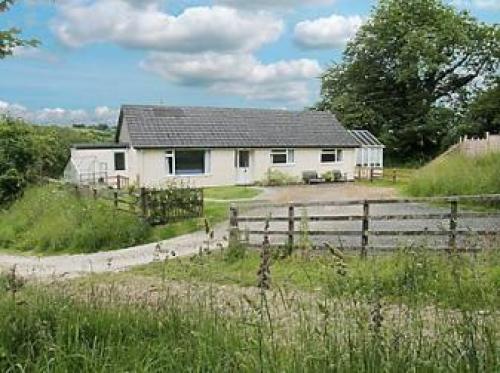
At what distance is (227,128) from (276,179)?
14.7 ft

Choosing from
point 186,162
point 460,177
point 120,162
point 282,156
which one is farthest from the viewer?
point 282,156

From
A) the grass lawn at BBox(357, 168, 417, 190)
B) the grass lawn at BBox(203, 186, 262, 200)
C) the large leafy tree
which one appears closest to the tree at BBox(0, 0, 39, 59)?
the grass lawn at BBox(203, 186, 262, 200)

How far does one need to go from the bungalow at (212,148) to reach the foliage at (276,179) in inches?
9.9

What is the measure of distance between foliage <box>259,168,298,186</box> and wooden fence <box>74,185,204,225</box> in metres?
16.0

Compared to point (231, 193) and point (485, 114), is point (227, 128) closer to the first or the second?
point (231, 193)

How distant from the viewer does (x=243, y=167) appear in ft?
124

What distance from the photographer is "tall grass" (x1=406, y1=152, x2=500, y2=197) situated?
21344 mm

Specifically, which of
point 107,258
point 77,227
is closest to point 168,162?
point 77,227

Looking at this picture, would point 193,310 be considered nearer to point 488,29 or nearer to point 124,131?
point 124,131

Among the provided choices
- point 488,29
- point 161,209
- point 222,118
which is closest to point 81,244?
point 161,209

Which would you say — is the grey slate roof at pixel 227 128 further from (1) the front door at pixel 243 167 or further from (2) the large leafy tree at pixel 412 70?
(2) the large leafy tree at pixel 412 70

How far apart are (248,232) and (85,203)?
10.00 meters

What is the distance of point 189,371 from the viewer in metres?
3.85

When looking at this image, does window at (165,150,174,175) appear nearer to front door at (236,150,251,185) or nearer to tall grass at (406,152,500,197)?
front door at (236,150,251,185)
